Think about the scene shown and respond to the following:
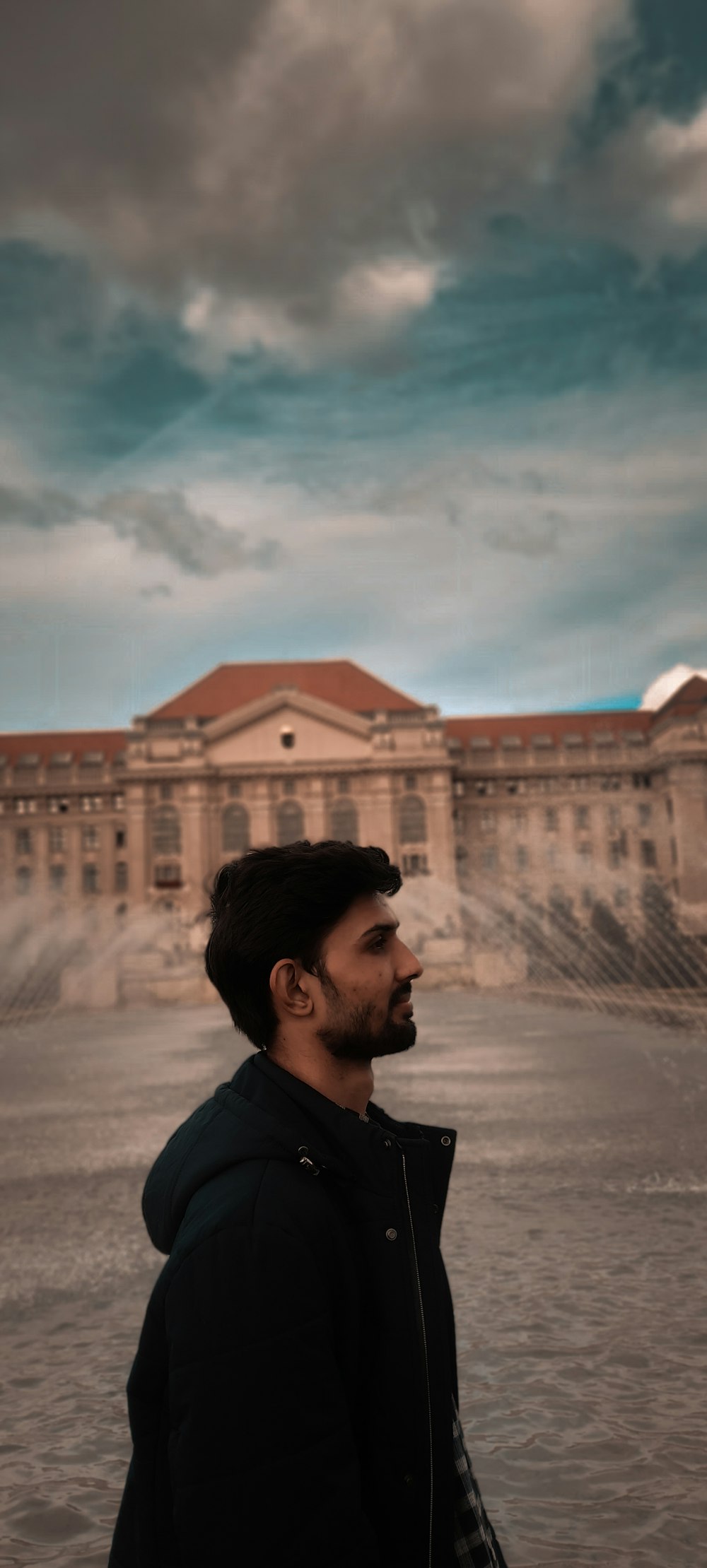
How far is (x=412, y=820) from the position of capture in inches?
3440

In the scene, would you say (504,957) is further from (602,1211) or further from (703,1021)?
(602,1211)

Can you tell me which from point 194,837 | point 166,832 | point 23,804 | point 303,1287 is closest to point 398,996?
point 303,1287

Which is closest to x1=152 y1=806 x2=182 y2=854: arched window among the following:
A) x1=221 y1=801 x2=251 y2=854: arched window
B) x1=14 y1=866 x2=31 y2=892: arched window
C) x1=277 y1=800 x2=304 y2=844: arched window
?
x1=221 y1=801 x2=251 y2=854: arched window

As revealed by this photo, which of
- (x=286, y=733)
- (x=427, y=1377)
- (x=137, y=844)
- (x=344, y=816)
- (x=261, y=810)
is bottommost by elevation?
(x=427, y=1377)

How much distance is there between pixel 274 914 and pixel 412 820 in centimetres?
8494

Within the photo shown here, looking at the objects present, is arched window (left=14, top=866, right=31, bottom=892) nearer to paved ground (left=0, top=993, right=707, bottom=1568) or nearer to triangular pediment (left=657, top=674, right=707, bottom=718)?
triangular pediment (left=657, top=674, right=707, bottom=718)

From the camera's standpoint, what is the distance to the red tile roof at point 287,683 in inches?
3647

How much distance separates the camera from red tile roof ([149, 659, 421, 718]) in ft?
304

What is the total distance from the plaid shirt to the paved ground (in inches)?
83.1

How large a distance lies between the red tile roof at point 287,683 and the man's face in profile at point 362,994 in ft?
287

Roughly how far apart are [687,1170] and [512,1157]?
173cm

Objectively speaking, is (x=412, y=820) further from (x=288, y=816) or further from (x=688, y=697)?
(x=688, y=697)

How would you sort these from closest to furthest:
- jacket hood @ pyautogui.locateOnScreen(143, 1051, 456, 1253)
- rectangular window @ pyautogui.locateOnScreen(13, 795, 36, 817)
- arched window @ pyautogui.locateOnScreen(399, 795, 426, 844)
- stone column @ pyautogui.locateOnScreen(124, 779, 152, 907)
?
jacket hood @ pyautogui.locateOnScreen(143, 1051, 456, 1253)
stone column @ pyautogui.locateOnScreen(124, 779, 152, 907)
arched window @ pyautogui.locateOnScreen(399, 795, 426, 844)
rectangular window @ pyautogui.locateOnScreen(13, 795, 36, 817)

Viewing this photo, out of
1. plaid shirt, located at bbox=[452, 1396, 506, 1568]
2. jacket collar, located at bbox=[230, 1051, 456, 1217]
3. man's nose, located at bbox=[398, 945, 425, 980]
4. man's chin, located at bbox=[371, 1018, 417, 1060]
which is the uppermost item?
man's nose, located at bbox=[398, 945, 425, 980]
